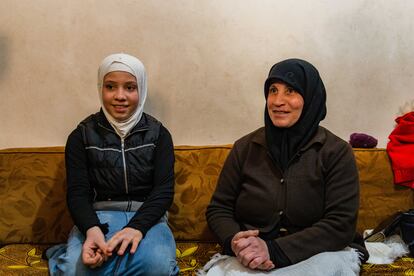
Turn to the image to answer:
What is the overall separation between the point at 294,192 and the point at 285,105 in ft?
1.05

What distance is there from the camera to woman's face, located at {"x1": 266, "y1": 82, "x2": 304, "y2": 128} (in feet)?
5.36

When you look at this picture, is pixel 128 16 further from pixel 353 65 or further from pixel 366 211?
pixel 366 211

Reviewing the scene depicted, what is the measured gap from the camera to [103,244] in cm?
157

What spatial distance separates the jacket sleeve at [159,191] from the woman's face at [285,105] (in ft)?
1.58

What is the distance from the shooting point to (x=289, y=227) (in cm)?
165

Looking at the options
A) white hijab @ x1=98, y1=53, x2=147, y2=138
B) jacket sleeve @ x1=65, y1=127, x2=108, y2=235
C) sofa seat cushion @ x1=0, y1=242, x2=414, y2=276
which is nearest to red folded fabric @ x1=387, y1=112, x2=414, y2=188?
sofa seat cushion @ x1=0, y1=242, x2=414, y2=276

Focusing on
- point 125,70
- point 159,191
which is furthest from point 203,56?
point 159,191

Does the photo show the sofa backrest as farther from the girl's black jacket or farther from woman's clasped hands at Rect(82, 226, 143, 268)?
woman's clasped hands at Rect(82, 226, 143, 268)

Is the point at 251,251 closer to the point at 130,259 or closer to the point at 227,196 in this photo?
the point at 227,196

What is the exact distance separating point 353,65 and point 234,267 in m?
1.26

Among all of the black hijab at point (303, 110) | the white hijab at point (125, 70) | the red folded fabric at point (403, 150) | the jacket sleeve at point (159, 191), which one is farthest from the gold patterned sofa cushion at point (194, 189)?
the red folded fabric at point (403, 150)

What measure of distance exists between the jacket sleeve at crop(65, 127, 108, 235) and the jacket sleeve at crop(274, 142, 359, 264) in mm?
717

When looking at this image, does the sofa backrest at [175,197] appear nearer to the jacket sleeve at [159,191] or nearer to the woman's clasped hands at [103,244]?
the jacket sleeve at [159,191]

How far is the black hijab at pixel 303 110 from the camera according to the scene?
164 cm
